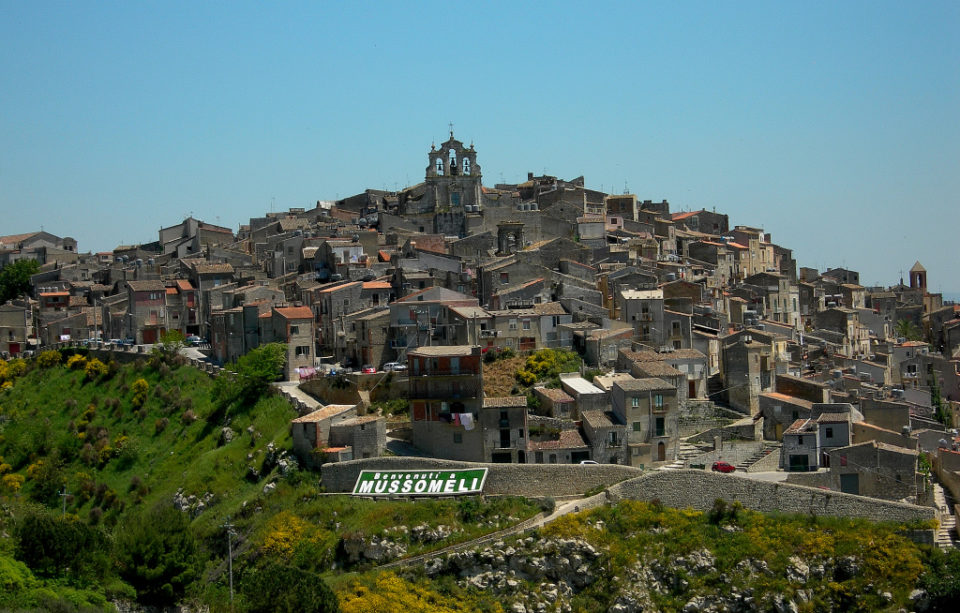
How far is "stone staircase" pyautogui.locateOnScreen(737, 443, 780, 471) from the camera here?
1638 inches

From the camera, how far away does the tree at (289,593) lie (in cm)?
3316

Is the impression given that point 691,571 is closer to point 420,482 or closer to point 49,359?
point 420,482

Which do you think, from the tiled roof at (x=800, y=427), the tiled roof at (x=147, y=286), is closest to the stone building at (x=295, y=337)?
the tiled roof at (x=147, y=286)

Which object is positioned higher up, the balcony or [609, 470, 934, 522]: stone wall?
the balcony

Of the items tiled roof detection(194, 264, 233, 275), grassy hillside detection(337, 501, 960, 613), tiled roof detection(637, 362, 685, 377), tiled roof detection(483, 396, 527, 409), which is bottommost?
→ grassy hillside detection(337, 501, 960, 613)

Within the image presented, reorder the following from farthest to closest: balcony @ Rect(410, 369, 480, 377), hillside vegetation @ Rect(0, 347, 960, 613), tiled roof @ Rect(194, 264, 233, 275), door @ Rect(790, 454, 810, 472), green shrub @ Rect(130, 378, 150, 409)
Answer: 1. tiled roof @ Rect(194, 264, 233, 275)
2. green shrub @ Rect(130, 378, 150, 409)
3. balcony @ Rect(410, 369, 480, 377)
4. door @ Rect(790, 454, 810, 472)
5. hillside vegetation @ Rect(0, 347, 960, 613)

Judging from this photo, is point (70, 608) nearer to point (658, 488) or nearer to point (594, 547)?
point (594, 547)

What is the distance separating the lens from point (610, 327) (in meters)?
50.2

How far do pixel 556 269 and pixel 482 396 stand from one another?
51.8 feet

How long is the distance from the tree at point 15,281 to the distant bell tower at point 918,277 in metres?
55.6

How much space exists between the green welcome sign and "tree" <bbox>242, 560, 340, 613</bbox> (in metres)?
5.00

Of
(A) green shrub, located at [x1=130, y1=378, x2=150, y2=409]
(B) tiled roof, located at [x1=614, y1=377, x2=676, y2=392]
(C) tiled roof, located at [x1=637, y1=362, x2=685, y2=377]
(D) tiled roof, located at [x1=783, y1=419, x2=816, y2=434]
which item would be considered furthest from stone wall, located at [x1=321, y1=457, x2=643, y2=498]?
(A) green shrub, located at [x1=130, y1=378, x2=150, y2=409]

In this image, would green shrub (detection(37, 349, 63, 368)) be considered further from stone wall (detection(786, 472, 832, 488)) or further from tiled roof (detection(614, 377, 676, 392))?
stone wall (detection(786, 472, 832, 488))

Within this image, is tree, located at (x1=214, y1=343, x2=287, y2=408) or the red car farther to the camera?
tree, located at (x1=214, y1=343, x2=287, y2=408)
